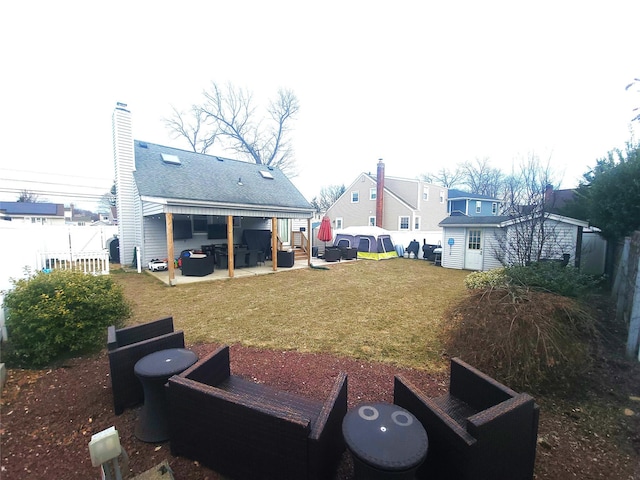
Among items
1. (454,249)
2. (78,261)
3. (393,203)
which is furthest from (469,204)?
(78,261)

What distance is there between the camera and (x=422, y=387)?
3232 millimetres

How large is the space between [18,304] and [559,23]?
34.3ft

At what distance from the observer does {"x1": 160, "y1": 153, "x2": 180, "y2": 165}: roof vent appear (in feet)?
41.6

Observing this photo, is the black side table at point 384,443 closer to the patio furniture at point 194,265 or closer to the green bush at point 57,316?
the green bush at point 57,316

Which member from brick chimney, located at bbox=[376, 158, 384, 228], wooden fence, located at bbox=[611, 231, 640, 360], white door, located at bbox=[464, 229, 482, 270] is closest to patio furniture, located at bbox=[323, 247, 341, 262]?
white door, located at bbox=[464, 229, 482, 270]

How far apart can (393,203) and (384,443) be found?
2184 cm

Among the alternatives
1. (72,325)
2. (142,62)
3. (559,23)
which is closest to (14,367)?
(72,325)

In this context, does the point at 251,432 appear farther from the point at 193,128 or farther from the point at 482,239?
the point at 193,128

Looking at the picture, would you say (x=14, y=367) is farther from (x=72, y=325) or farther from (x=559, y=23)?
(x=559, y=23)

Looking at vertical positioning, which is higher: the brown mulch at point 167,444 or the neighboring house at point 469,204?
the neighboring house at point 469,204

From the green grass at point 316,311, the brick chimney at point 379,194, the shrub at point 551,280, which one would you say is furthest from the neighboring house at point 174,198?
the brick chimney at point 379,194

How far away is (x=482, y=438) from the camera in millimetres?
1645

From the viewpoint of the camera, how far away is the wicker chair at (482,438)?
1.64 metres

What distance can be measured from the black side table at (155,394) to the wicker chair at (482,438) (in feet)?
6.12
